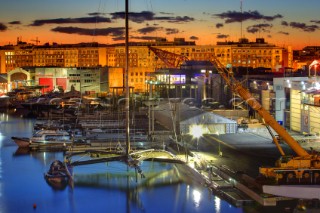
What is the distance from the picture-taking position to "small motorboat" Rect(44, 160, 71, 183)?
10.5 meters

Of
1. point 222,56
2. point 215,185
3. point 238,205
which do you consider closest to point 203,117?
point 215,185

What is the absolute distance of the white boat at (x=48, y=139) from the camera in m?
14.2

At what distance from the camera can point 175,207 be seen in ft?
29.5

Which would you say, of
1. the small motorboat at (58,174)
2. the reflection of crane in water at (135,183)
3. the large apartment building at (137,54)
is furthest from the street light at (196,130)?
the large apartment building at (137,54)

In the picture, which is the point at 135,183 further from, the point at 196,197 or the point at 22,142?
the point at 22,142

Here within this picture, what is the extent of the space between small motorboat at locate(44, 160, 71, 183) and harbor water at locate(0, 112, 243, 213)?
0.47ft

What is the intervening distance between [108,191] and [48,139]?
196 inches

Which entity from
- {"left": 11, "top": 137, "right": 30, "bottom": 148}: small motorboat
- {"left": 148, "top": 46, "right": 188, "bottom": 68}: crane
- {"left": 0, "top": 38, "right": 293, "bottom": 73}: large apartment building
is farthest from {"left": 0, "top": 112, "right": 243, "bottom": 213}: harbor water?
{"left": 0, "top": 38, "right": 293, "bottom": 73}: large apartment building

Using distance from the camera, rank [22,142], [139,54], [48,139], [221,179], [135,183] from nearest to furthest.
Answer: [221,179], [135,183], [48,139], [22,142], [139,54]

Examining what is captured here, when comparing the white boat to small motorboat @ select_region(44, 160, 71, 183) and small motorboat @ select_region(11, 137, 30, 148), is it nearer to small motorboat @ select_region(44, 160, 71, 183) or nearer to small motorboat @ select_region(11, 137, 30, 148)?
small motorboat @ select_region(11, 137, 30, 148)

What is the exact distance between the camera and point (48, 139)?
Result: 14.3 m

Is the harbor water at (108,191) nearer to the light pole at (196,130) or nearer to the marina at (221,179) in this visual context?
the marina at (221,179)

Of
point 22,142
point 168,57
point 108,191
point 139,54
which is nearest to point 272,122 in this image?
point 108,191

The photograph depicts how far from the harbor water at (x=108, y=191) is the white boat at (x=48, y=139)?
6.34 feet
